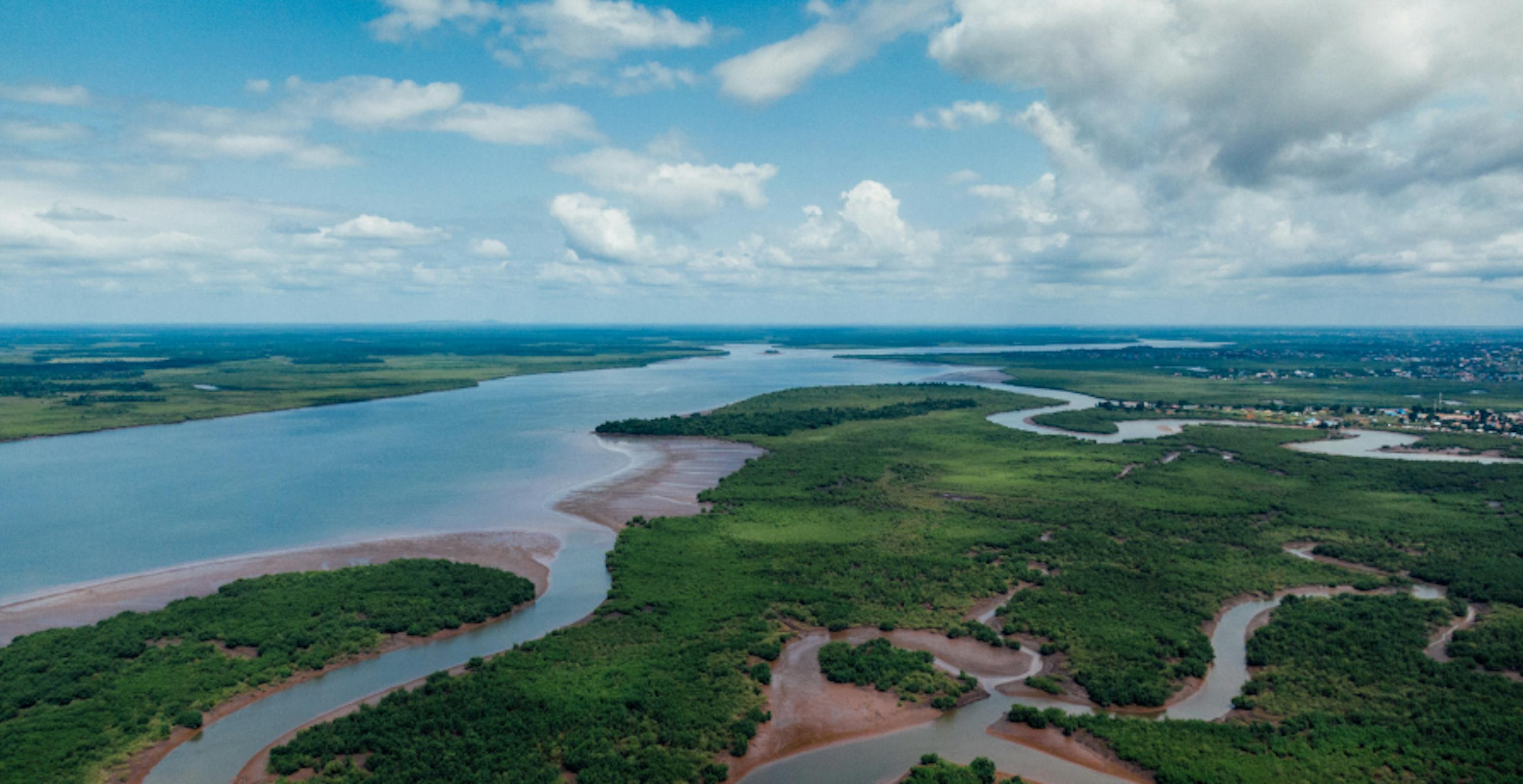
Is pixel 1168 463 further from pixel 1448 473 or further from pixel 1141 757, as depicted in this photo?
pixel 1141 757

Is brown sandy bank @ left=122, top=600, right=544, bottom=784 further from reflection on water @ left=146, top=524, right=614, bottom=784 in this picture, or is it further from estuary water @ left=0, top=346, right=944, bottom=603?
estuary water @ left=0, top=346, right=944, bottom=603

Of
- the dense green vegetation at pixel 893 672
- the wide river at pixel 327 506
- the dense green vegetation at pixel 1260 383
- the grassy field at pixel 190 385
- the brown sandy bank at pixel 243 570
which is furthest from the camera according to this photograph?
the dense green vegetation at pixel 1260 383

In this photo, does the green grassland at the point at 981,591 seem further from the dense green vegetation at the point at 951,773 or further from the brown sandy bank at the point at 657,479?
the dense green vegetation at the point at 951,773

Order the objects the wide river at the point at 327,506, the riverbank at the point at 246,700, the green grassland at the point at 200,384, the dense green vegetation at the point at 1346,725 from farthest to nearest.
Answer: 1. the green grassland at the point at 200,384
2. the wide river at the point at 327,506
3. the riverbank at the point at 246,700
4. the dense green vegetation at the point at 1346,725

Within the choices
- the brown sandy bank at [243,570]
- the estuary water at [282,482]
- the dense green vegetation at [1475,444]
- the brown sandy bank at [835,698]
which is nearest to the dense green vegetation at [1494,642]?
the brown sandy bank at [835,698]

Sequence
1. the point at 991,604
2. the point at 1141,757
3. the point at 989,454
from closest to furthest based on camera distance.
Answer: the point at 1141,757
the point at 991,604
the point at 989,454

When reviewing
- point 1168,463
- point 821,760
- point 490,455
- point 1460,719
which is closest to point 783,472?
point 490,455
